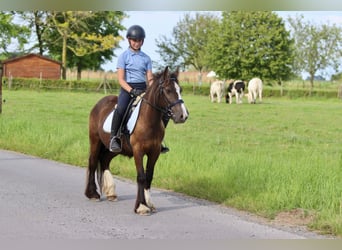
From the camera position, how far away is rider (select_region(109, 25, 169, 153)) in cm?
→ 799

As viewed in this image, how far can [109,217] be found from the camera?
7.52 metres

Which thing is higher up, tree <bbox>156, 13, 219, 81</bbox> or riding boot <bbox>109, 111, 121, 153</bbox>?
tree <bbox>156, 13, 219, 81</bbox>

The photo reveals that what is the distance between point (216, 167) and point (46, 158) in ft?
15.1

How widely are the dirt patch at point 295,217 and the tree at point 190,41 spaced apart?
45.6m

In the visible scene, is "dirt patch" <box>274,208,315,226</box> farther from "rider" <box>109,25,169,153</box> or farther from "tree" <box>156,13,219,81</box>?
"tree" <box>156,13,219,81</box>

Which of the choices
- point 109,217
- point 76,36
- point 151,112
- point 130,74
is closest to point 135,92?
point 130,74

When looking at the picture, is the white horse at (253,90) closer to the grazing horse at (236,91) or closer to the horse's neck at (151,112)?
the grazing horse at (236,91)

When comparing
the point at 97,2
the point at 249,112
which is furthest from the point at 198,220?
the point at 249,112

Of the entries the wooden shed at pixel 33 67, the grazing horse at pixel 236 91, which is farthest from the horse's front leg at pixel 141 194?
the wooden shed at pixel 33 67

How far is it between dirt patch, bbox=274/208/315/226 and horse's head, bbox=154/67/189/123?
174cm

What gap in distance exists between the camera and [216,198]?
877 centimetres

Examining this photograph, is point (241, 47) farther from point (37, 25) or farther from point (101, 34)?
point (37, 25)

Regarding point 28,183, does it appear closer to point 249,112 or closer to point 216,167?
point 216,167

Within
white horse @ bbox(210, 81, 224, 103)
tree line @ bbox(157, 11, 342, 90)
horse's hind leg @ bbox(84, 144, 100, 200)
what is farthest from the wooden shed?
horse's hind leg @ bbox(84, 144, 100, 200)
